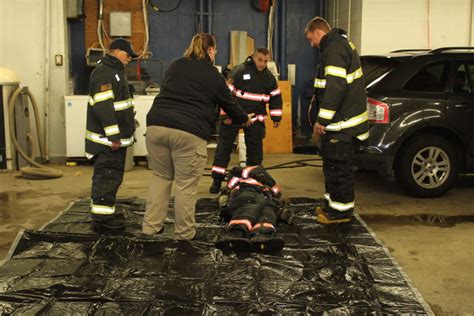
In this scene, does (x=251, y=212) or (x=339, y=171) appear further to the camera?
(x=339, y=171)

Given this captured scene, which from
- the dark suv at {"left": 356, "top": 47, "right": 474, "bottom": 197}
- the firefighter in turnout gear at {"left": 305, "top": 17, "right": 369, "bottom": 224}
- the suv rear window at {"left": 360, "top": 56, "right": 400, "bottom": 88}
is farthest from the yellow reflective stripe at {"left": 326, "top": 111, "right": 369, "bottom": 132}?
the suv rear window at {"left": 360, "top": 56, "right": 400, "bottom": 88}

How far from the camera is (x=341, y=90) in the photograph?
534 cm

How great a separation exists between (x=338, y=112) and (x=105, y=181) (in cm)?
220

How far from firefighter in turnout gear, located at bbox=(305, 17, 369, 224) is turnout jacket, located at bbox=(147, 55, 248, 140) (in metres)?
1.06

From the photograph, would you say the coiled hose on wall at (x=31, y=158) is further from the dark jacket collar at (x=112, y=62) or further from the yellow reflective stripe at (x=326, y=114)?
the yellow reflective stripe at (x=326, y=114)

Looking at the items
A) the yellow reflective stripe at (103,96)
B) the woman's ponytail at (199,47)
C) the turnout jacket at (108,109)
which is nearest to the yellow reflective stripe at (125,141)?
the turnout jacket at (108,109)

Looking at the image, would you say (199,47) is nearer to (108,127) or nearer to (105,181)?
(108,127)

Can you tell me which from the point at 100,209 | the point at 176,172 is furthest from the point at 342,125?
the point at 100,209

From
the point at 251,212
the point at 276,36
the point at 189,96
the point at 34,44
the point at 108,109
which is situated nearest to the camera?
the point at 189,96

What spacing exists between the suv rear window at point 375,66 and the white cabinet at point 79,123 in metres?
3.62

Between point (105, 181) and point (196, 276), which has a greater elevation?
point (105, 181)

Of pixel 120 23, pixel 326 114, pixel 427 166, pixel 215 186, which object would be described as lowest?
pixel 215 186

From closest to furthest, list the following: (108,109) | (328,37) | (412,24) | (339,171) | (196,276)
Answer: (196,276), (108,109), (328,37), (339,171), (412,24)

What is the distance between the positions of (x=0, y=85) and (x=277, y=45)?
17.3 ft
